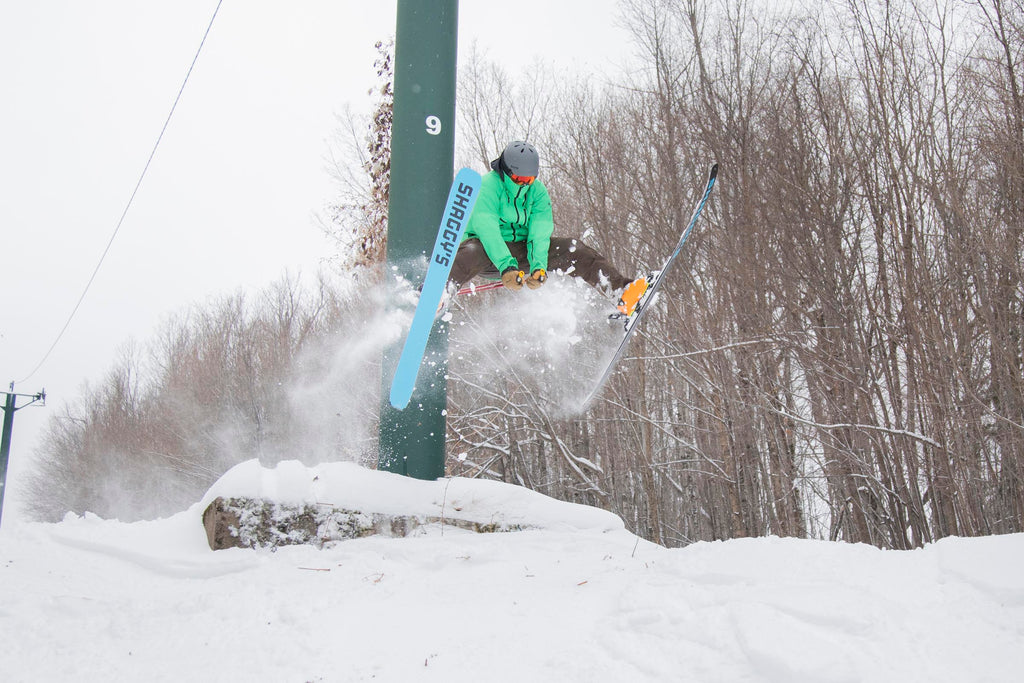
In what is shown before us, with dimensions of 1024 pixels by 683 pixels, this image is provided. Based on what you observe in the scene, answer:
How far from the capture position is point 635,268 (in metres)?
8.68

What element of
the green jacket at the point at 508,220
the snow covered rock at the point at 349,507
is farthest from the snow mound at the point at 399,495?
the green jacket at the point at 508,220

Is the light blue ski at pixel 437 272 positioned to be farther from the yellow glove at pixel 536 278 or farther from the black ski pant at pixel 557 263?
the yellow glove at pixel 536 278

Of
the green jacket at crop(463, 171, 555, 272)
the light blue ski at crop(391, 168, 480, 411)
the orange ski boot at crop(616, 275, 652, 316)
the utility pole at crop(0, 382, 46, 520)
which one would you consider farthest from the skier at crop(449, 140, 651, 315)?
the utility pole at crop(0, 382, 46, 520)

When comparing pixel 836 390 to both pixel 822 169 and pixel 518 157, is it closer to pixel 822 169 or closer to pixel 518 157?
pixel 822 169

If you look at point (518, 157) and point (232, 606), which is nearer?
point (232, 606)

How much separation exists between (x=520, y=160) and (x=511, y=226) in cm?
43

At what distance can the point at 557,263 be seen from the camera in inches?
167

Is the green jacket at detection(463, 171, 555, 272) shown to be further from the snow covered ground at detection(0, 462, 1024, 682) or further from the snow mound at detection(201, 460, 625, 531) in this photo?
the snow covered ground at detection(0, 462, 1024, 682)

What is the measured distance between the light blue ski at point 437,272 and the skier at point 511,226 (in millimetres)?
161

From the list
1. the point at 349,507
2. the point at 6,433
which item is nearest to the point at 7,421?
the point at 6,433

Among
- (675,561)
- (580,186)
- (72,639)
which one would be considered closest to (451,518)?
(675,561)

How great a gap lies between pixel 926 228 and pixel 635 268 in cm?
343

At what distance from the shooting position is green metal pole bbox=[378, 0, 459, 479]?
3.79 meters

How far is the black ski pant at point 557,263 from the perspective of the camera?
3904 mm
